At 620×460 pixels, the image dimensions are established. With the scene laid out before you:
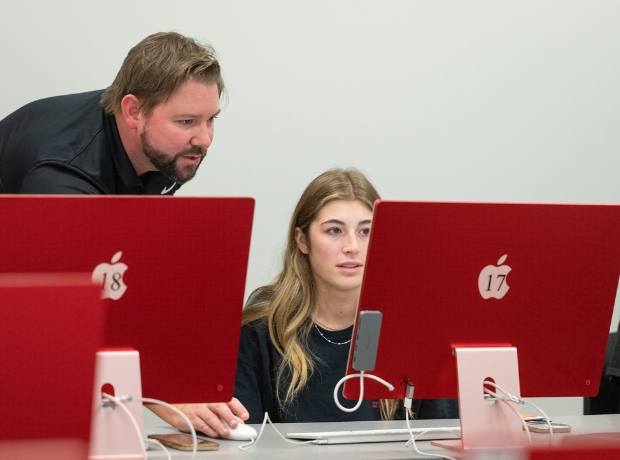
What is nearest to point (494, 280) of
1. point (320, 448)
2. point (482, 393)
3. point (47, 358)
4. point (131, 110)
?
point (482, 393)

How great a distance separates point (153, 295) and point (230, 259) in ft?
0.41

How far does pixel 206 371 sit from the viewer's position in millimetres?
1371

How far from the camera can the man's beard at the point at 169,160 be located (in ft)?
7.29

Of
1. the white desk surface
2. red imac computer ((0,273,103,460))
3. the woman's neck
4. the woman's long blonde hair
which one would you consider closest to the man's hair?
the woman's long blonde hair

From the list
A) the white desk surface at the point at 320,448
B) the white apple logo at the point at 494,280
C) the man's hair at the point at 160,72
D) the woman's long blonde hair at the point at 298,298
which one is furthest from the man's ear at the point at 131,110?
the white apple logo at the point at 494,280

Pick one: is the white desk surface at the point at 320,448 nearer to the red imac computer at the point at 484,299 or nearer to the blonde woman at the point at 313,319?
the red imac computer at the point at 484,299

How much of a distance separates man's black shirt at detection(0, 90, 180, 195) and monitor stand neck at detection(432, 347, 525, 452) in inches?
40.2

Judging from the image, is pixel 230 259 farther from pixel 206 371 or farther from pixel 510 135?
pixel 510 135

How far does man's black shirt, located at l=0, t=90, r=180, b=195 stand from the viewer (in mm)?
2059

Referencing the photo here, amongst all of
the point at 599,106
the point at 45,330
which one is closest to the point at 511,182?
the point at 599,106

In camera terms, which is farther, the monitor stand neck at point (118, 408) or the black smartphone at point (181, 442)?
the black smartphone at point (181, 442)

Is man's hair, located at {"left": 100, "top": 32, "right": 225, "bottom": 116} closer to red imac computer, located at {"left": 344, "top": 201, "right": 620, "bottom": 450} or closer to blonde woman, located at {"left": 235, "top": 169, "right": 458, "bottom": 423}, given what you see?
blonde woman, located at {"left": 235, "top": 169, "right": 458, "bottom": 423}

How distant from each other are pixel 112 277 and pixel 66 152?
3.06ft

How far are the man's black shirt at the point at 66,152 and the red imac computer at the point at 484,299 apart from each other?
919 millimetres
